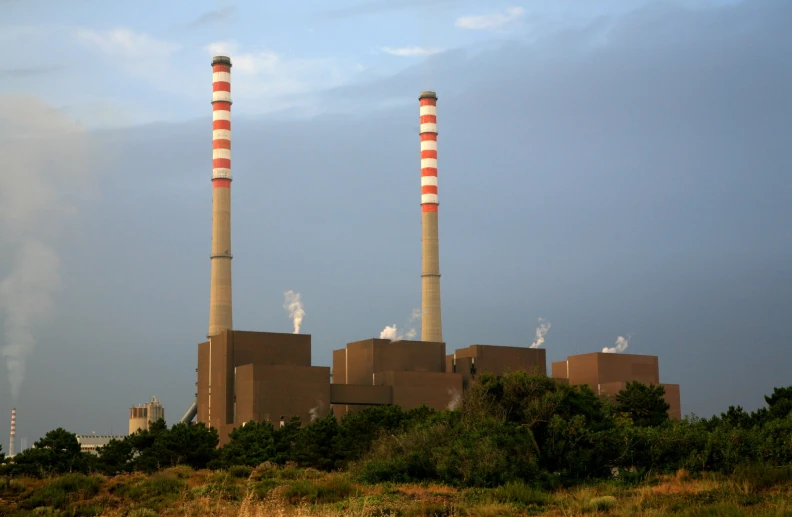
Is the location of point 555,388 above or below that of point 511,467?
above

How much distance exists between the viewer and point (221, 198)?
225 ft

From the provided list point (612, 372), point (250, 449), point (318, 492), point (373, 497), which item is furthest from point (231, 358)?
point (373, 497)

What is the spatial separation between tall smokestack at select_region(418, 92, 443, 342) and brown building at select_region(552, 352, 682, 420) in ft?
35.2

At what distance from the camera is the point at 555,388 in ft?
104

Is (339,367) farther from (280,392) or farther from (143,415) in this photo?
(143,415)

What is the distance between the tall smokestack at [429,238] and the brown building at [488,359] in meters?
3.30

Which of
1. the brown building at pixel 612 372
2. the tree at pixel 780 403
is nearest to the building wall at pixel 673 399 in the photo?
the brown building at pixel 612 372

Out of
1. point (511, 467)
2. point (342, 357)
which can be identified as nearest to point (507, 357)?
point (342, 357)

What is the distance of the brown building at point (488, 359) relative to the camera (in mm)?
69250

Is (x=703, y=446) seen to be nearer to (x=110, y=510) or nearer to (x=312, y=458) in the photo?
(x=110, y=510)

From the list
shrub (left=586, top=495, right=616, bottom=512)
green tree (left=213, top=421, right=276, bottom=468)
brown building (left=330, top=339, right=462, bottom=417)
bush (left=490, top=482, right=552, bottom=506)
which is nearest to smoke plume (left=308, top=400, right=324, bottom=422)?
brown building (left=330, top=339, right=462, bottom=417)

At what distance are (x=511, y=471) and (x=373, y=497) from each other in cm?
584

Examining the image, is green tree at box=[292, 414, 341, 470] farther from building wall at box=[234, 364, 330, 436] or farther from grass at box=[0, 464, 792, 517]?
grass at box=[0, 464, 792, 517]

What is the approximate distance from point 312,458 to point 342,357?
85.1 feet
